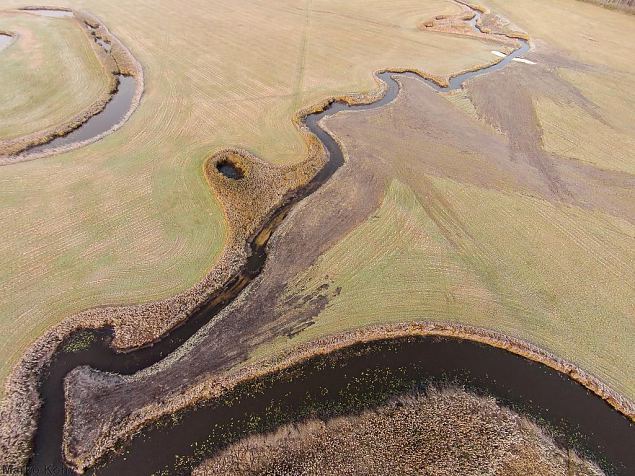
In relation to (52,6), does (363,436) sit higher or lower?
lower

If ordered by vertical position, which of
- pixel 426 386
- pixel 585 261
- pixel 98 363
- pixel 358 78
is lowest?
pixel 98 363

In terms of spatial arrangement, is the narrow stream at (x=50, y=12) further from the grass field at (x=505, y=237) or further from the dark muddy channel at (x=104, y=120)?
the grass field at (x=505, y=237)

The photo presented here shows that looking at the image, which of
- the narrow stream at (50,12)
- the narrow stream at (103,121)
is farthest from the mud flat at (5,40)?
the narrow stream at (103,121)

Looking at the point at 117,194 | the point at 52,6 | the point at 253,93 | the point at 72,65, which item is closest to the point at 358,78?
the point at 253,93

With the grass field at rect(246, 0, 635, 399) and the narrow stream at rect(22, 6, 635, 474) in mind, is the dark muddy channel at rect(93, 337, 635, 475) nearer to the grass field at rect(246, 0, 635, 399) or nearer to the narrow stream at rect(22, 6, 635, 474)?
the narrow stream at rect(22, 6, 635, 474)

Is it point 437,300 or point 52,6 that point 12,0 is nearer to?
point 52,6

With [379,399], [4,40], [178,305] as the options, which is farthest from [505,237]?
[4,40]

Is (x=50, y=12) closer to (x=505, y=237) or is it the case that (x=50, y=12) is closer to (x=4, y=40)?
(x=4, y=40)
